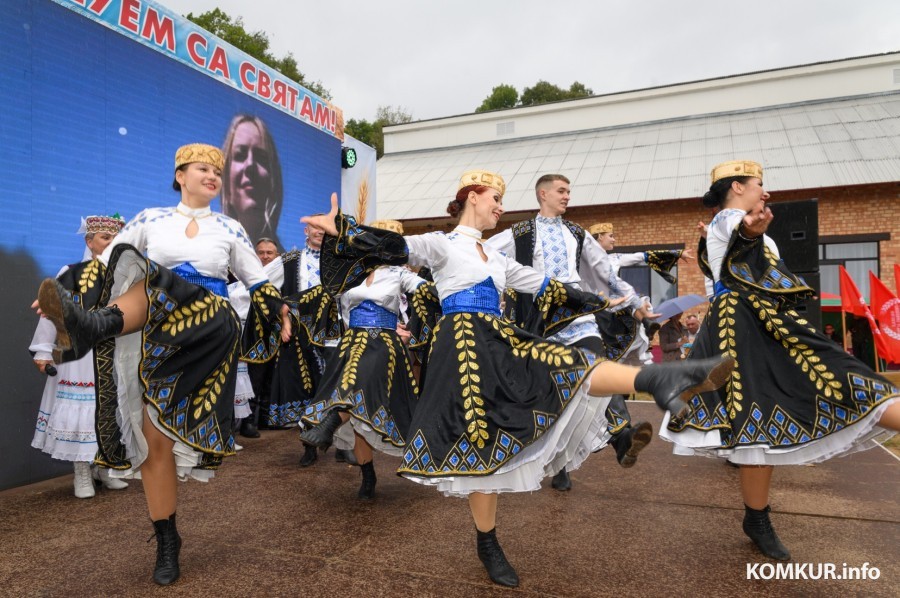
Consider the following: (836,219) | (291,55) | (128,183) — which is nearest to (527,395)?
(128,183)

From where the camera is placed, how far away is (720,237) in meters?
3.62

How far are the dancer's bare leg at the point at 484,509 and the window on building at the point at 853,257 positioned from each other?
45.1ft

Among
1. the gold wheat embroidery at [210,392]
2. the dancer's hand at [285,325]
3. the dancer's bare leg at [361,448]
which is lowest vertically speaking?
the dancer's bare leg at [361,448]

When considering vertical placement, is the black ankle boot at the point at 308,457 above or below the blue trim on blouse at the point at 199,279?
below

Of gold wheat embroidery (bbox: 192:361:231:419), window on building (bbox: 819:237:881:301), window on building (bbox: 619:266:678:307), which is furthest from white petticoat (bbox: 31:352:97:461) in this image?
window on building (bbox: 819:237:881:301)

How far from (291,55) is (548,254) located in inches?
1260

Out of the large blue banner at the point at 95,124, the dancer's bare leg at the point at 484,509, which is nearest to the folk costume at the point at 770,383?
the dancer's bare leg at the point at 484,509

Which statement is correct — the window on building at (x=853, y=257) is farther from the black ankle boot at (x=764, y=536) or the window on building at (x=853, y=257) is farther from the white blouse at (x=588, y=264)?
the black ankle boot at (x=764, y=536)

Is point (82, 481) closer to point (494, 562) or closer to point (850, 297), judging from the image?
point (494, 562)

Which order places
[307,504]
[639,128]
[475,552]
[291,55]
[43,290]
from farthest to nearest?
[291,55], [639,128], [307,504], [475,552], [43,290]

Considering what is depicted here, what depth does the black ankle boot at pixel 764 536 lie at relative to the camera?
128 inches

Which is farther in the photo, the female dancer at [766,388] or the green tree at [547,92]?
the green tree at [547,92]

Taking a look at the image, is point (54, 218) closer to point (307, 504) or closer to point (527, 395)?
point (307, 504)

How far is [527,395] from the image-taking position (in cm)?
289
